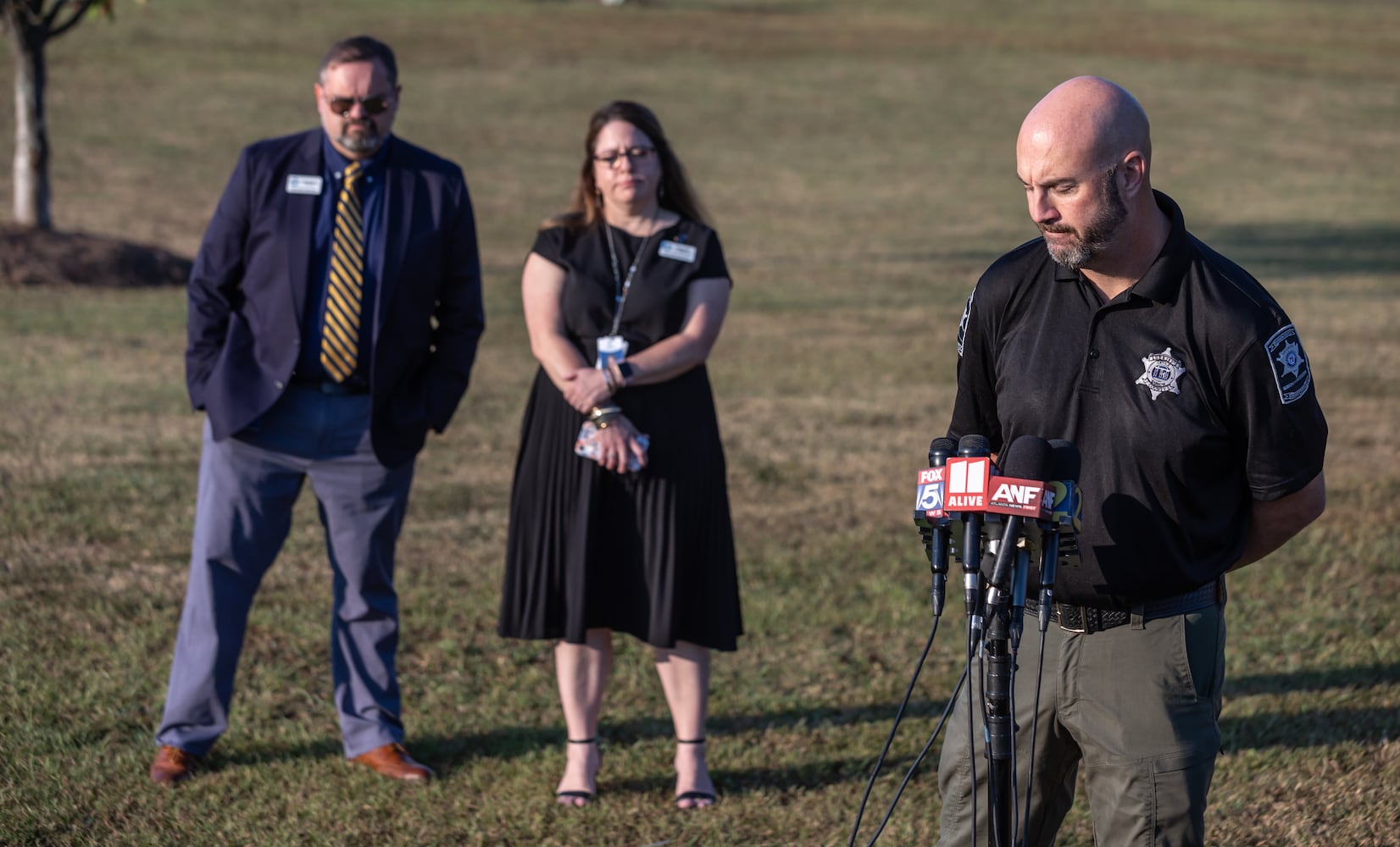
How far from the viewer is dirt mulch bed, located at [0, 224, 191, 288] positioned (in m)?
16.3

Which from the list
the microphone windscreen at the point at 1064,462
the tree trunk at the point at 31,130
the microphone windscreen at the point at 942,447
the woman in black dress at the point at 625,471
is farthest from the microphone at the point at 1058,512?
the tree trunk at the point at 31,130

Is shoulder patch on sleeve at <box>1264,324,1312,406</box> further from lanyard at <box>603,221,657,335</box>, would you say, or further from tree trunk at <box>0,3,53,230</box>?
tree trunk at <box>0,3,53,230</box>

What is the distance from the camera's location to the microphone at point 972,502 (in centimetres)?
294

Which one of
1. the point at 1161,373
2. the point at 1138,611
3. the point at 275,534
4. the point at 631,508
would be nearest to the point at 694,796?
the point at 631,508

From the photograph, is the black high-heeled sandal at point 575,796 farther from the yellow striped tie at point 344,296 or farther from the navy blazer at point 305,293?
the yellow striped tie at point 344,296

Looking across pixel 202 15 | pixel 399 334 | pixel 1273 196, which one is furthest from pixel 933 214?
pixel 202 15

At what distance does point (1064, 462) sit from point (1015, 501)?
192mm

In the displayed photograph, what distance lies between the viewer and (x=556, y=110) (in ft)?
119

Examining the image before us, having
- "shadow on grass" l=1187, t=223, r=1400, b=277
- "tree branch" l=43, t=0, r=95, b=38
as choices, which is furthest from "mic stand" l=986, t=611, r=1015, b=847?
"shadow on grass" l=1187, t=223, r=1400, b=277

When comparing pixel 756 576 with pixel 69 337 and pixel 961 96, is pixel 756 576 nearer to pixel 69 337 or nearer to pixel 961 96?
pixel 69 337

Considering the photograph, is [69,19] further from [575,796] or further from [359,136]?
[575,796]

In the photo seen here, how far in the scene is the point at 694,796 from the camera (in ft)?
17.9

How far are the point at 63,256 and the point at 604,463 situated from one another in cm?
1323

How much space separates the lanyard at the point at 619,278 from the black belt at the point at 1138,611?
7.71 feet
